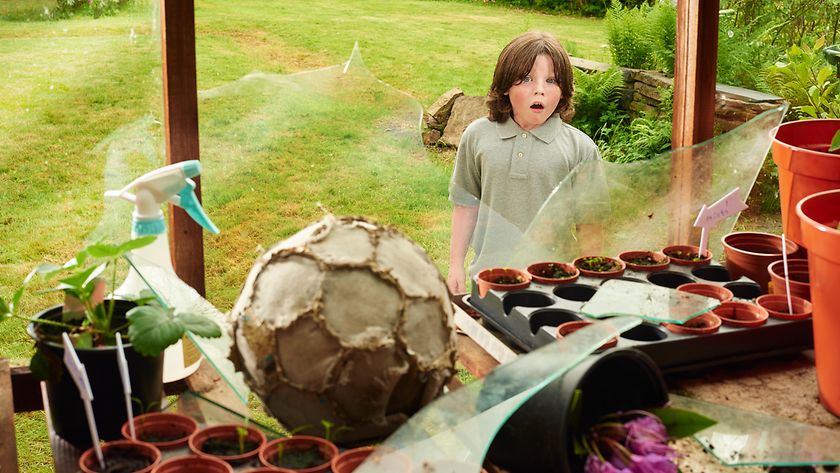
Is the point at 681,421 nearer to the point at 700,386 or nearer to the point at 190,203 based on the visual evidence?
the point at 700,386

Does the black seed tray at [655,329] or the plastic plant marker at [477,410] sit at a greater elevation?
the plastic plant marker at [477,410]

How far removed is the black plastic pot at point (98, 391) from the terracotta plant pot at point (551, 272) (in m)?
0.64

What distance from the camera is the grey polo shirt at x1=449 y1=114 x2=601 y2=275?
2.24 m

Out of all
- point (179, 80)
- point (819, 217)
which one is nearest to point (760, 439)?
point (819, 217)

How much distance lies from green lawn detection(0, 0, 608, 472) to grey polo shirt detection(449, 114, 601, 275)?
887mm

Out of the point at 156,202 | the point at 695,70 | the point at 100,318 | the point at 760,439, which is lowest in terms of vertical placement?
the point at 760,439

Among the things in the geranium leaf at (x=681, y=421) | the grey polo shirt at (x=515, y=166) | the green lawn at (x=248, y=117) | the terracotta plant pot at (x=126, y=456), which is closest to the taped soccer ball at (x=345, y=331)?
the terracotta plant pot at (x=126, y=456)

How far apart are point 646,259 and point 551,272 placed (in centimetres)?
19

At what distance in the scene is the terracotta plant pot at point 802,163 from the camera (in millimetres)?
1477

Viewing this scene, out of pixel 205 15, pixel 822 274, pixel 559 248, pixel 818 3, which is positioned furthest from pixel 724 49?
pixel 822 274

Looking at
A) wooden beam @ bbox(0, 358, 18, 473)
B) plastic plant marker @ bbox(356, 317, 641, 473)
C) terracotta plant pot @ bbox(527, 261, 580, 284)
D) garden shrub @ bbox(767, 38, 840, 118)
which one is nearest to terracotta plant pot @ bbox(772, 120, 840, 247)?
terracotta plant pot @ bbox(527, 261, 580, 284)

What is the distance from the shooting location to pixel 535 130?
225 centimetres

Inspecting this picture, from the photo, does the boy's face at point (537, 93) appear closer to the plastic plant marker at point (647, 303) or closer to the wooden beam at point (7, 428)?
the plastic plant marker at point (647, 303)

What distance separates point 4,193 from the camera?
3.16 meters
